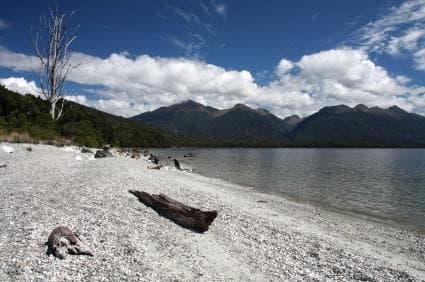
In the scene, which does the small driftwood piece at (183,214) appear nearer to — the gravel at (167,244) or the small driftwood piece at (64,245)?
the gravel at (167,244)

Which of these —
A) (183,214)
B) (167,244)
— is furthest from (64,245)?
(183,214)

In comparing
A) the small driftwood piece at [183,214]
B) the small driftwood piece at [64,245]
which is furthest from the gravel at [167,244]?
the small driftwood piece at [183,214]

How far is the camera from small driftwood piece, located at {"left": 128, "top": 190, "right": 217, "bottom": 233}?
539 inches

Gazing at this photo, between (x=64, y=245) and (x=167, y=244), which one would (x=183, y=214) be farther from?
(x=64, y=245)

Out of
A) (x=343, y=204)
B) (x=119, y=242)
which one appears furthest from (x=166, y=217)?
(x=343, y=204)

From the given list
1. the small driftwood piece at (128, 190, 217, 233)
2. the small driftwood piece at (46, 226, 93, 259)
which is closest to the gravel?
the small driftwood piece at (46, 226, 93, 259)

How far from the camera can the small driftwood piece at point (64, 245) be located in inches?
367

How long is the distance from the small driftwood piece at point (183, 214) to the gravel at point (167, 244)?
0.32m

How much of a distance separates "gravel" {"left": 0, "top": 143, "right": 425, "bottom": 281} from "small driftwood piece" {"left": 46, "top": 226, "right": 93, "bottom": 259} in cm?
20

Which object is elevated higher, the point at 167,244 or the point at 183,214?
the point at 183,214

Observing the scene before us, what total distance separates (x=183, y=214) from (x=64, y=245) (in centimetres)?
550

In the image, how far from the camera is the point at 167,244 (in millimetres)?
11906

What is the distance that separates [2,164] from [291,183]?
3295 cm

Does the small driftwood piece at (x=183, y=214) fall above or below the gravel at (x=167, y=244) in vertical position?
above
